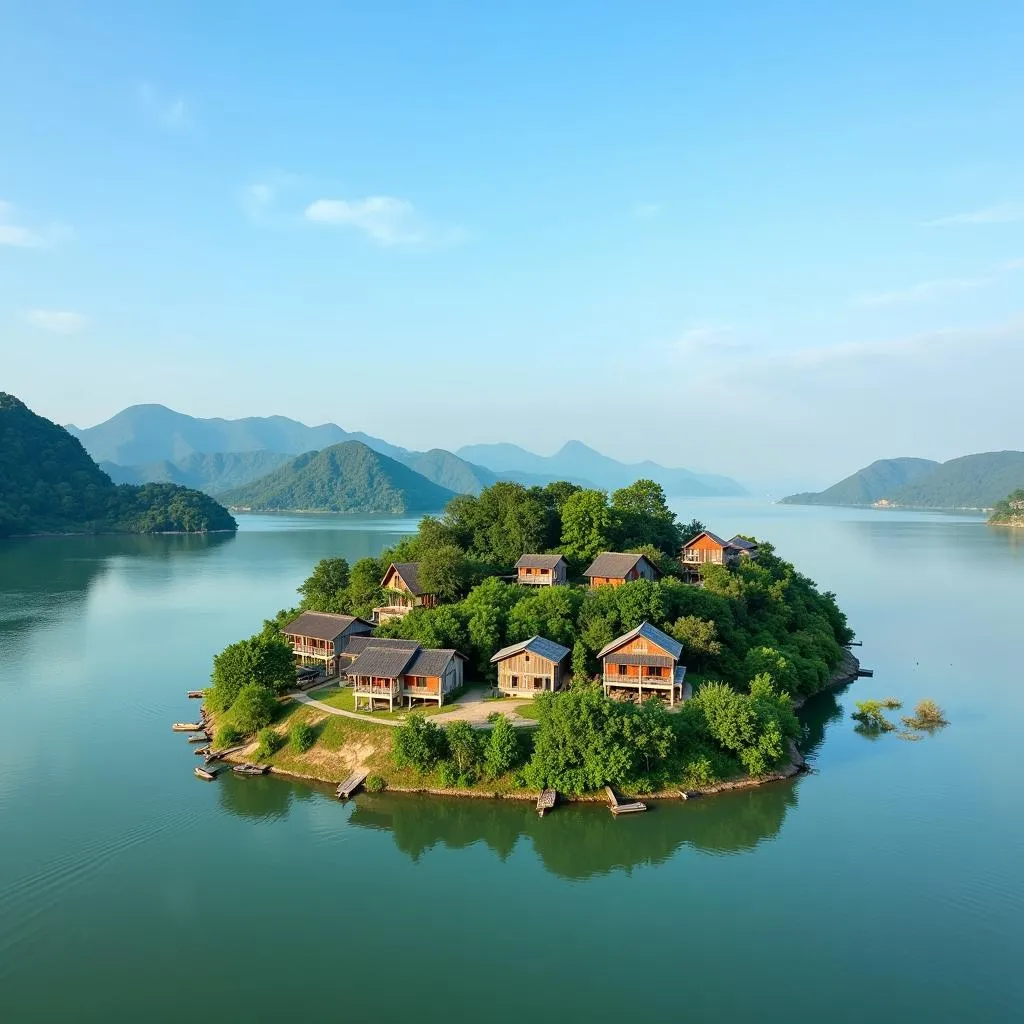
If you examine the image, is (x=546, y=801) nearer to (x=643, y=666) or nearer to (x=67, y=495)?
(x=643, y=666)

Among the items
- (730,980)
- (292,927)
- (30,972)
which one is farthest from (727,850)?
(30,972)

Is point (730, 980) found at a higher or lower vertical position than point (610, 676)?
lower

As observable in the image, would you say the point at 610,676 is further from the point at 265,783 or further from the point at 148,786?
the point at 148,786

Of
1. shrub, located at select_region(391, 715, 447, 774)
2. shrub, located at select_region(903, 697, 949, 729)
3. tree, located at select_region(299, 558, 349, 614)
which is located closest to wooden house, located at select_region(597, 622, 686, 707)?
shrub, located at select_region(391, 715, 447, 774)

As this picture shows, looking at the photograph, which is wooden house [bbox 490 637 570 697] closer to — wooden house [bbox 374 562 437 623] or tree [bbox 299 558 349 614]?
wooden house [bbox 374 562 437 623]

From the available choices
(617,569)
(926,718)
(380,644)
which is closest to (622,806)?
(380,644)
